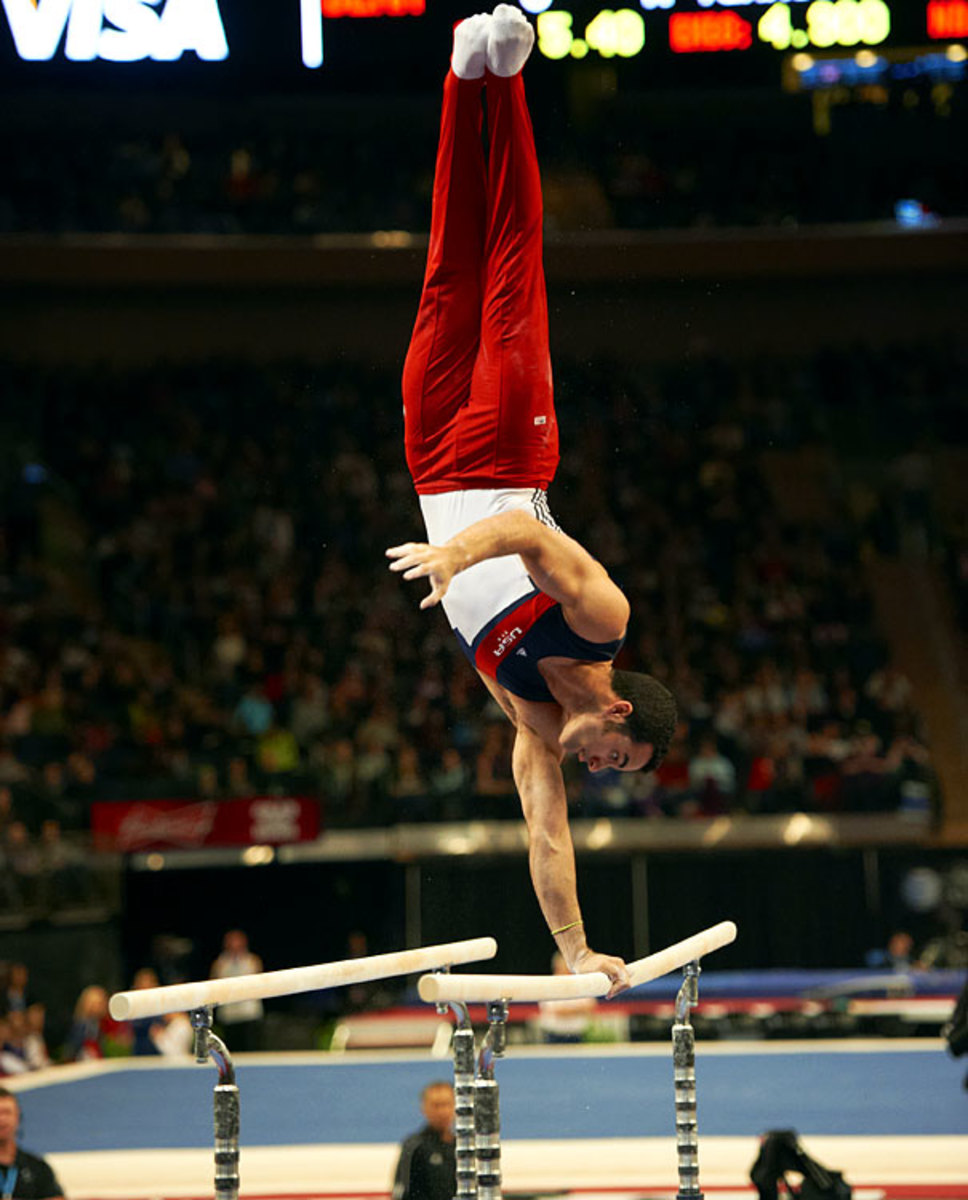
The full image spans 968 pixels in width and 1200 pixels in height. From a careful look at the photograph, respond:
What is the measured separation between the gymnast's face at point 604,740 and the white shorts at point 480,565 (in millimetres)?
405

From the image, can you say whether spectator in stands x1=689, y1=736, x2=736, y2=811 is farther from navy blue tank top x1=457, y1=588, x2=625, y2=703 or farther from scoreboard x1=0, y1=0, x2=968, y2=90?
navy blue tank top x1=457, y1=588, x2=625, y2=703

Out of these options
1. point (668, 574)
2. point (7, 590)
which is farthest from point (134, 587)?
point (668, 574)

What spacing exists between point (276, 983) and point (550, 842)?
1.21 m

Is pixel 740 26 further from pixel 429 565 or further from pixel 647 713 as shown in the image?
pixel 429 565

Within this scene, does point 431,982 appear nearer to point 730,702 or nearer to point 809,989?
point 809,989

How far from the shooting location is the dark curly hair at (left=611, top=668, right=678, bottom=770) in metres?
4.57

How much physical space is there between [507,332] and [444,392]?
0.27 meters

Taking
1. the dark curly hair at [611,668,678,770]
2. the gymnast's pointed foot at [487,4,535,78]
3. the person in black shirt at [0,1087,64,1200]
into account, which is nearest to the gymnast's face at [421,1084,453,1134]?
the person in black shirt at [0,1087,64,1200]

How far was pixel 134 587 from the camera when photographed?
14.8m

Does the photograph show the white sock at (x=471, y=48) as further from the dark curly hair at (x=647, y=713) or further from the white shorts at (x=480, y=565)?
the dark curly hair at (x=647, y=713)

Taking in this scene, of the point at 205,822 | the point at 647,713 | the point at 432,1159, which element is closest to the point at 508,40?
the point at 647,713

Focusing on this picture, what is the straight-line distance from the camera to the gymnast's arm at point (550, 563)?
12.6 feet

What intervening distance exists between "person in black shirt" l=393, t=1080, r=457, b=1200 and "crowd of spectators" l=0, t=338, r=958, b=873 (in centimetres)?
397

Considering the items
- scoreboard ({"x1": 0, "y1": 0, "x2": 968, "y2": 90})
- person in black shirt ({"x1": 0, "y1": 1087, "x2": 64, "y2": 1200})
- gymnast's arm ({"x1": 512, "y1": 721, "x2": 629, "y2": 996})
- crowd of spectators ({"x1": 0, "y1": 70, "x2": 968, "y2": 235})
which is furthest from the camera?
crowd of spectators ({"x1": 0, "y1": 70, "x2": 968, "y2": 235})
